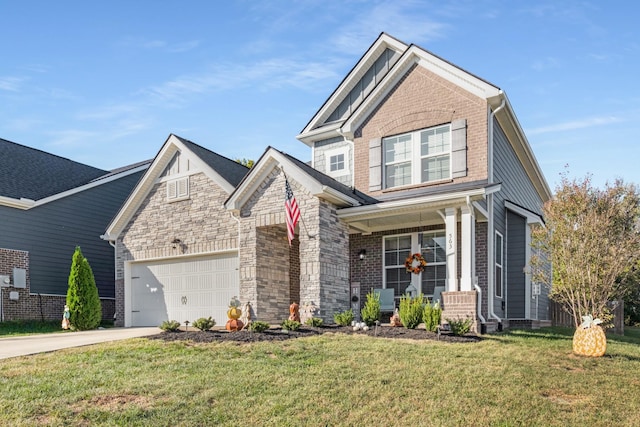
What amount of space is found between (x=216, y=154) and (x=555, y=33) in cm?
1044

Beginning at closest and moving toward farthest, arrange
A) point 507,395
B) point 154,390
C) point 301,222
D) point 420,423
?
point 420,423 < point 507,395 < point 154,390 < point 301,222

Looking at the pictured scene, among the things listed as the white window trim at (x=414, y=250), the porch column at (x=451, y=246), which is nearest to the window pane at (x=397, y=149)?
the white window trim at (x=414, y=250)

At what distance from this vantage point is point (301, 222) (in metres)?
13.8

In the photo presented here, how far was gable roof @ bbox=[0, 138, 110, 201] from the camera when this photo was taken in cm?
1948

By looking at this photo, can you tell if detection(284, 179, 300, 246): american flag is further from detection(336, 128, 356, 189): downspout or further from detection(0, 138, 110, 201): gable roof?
detection(0, 138, 110, 201): gable roof

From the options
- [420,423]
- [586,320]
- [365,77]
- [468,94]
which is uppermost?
[365,77]

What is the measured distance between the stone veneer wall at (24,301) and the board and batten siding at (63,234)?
205mm

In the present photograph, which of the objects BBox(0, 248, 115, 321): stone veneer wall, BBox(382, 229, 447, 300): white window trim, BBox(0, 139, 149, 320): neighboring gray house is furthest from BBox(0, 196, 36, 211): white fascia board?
BBox(382, 229, 447, 300): white window trim

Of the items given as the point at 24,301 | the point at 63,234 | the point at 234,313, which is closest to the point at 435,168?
the point at 234,313

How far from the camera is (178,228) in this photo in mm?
16250

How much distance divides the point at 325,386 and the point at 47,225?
15579 mm

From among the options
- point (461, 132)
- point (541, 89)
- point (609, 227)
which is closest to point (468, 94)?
point (461, 132)

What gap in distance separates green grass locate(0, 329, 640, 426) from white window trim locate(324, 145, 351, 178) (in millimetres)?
6850

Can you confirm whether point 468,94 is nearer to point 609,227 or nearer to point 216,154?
point 609,227
